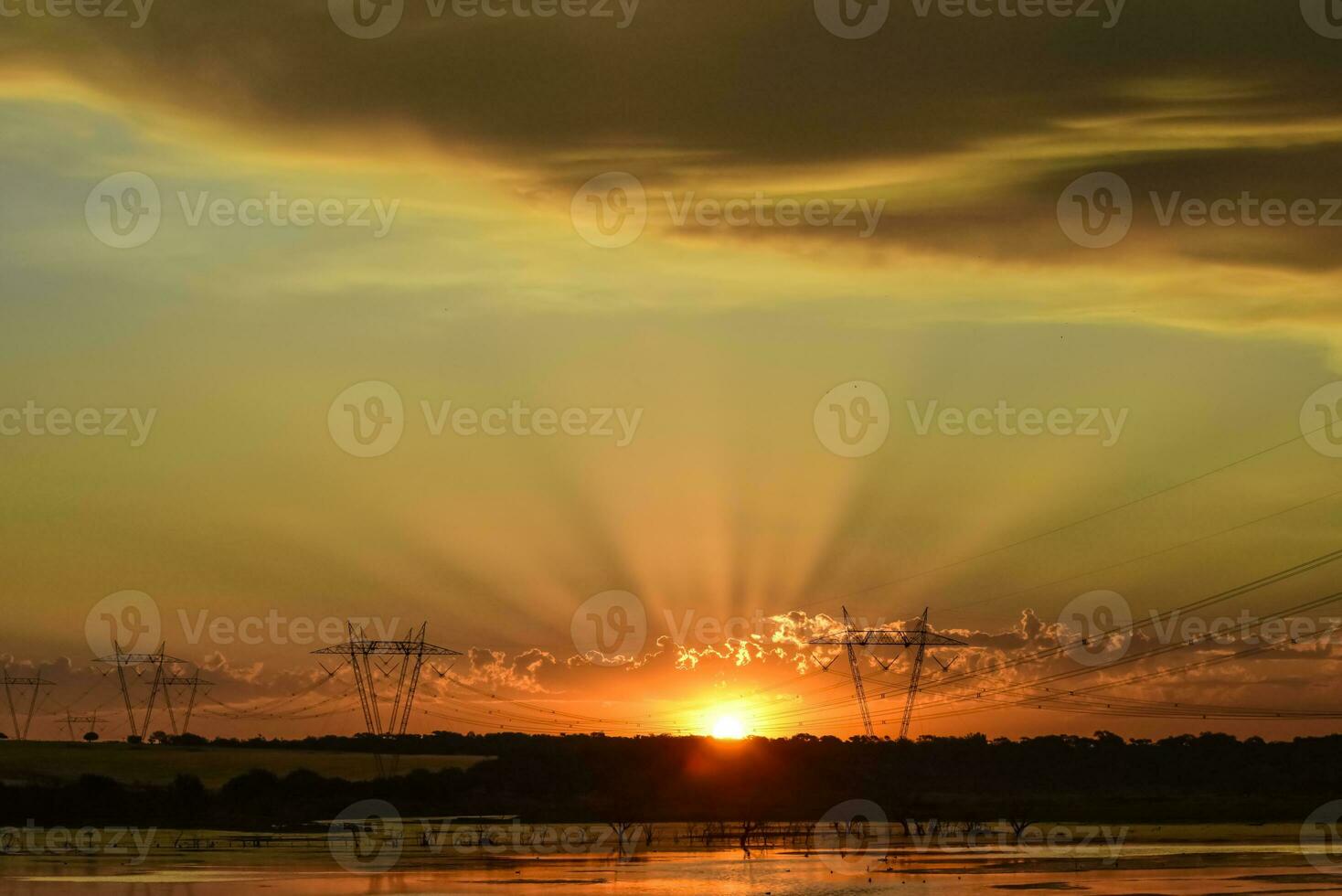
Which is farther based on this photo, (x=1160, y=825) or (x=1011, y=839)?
(x=1160, y=825)

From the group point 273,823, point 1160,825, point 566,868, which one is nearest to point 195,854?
point 566,868

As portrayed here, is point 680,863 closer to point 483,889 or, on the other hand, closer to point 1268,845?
point 483,889

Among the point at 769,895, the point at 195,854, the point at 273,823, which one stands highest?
the point at 273,823

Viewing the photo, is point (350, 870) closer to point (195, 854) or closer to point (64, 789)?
point (195, 854)

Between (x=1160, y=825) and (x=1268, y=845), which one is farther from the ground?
(x=1160, y=825)

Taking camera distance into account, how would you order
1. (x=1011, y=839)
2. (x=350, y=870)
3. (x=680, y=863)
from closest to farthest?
(x=350, y=870) < (x=680, y=863) < (x=1011, y=839)

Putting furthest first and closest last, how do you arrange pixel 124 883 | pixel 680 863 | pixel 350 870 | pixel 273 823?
pixel 273 823, pixel 680 863, pixel 350 870, pixel 124 883

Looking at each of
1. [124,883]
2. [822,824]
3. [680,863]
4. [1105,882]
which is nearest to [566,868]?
[680,863]

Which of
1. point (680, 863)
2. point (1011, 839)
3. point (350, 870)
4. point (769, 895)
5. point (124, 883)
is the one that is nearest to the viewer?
point (769, 895)

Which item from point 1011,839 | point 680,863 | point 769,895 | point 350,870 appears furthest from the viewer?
point 1011,839
